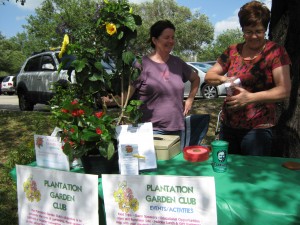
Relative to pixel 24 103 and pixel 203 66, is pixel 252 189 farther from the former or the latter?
pixel 203 66

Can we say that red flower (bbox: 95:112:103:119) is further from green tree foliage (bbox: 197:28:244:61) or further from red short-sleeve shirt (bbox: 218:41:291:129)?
green tree foliage (bbox: 197:28:244:61)

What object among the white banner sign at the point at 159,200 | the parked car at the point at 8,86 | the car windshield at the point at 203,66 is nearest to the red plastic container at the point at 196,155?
the white banner sign at the point at 159,200

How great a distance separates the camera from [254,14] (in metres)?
1.91

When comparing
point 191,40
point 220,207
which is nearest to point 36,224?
point 220,207

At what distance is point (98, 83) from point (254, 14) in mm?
941

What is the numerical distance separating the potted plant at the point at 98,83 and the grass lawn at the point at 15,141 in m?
0.24

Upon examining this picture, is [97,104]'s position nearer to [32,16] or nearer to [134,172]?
[134,172]

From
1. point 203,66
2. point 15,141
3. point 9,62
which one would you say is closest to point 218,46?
point 9,62

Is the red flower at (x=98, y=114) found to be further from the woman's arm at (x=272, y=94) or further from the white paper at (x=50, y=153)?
the woman's arm at (x=272, y=94)

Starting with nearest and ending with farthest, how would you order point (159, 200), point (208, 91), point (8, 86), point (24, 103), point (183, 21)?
point (159, 200), point (24, 103), point (208, 91), point (8, 86), point (183, 21)

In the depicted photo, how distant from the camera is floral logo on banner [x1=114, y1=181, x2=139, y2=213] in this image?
1504 millimetres

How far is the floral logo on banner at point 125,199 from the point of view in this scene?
59.2 inches

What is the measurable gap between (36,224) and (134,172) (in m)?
0.55

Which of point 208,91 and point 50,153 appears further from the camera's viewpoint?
point 208,91
